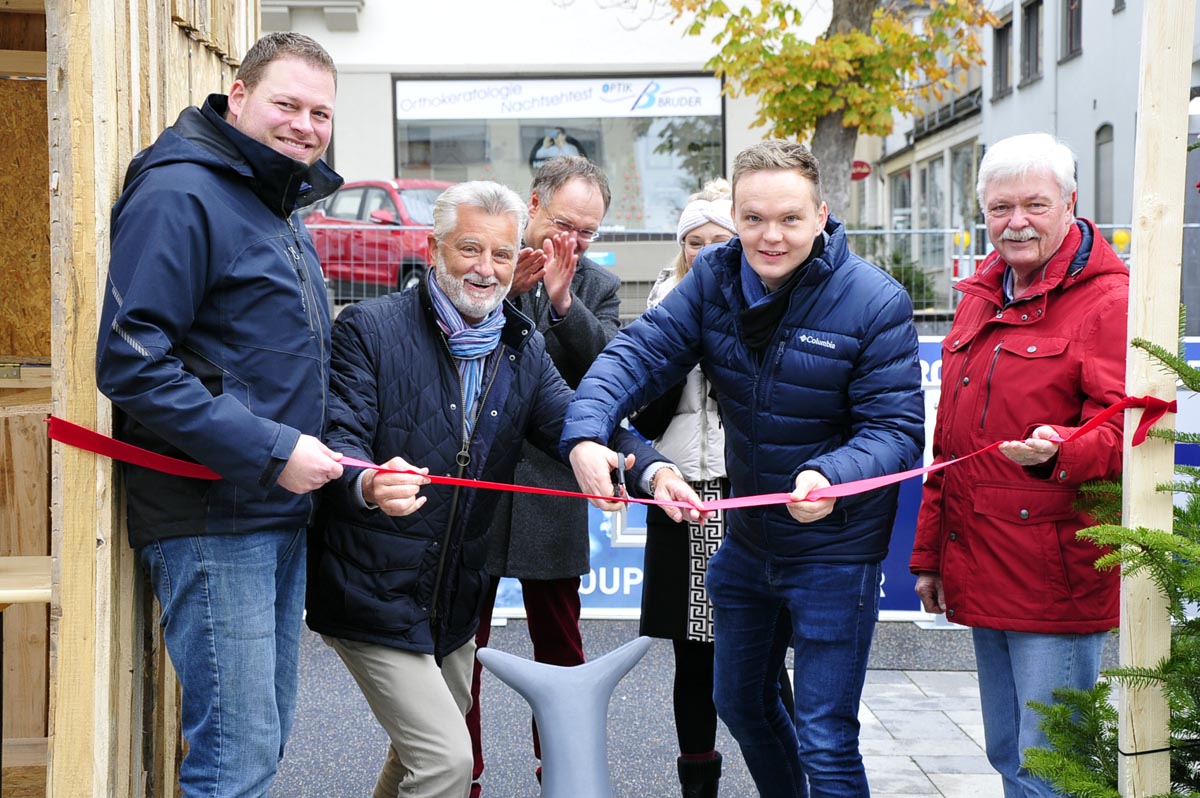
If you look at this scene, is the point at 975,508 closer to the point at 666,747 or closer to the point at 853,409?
the point at 853,409

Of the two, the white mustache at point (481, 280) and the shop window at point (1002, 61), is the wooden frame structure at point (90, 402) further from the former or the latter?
the shop window at point (1002, 61)

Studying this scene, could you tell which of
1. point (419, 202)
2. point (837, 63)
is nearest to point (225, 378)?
point (837, 63)

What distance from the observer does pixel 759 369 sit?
10.8 feet

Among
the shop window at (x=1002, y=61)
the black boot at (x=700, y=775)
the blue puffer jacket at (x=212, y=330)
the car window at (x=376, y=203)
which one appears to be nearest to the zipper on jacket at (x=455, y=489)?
the blue puffer jacket at (x=212, y=330)

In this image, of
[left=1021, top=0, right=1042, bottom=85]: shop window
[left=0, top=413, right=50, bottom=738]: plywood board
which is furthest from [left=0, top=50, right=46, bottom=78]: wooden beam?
[left=1021, top=0, right=1042, bottom=85]: shop window

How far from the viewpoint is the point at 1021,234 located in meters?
3.17

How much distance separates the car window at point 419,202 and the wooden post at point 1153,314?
39.5 ft

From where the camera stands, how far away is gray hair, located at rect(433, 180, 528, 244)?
3.42 meters

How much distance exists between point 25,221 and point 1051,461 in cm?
335

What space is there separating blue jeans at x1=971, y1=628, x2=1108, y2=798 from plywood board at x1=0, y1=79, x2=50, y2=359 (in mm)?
3177

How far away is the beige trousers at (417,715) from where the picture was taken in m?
3.20

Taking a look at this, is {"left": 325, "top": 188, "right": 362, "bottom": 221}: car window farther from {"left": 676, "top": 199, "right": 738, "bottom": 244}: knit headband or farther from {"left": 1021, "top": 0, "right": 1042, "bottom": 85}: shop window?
{"left": 1021, "top": 0, "right": 1042, "bottom": 85}: shop window

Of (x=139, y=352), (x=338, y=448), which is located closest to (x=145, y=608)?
(x=338, y=448)

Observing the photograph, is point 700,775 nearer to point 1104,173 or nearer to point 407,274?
point 407,274
